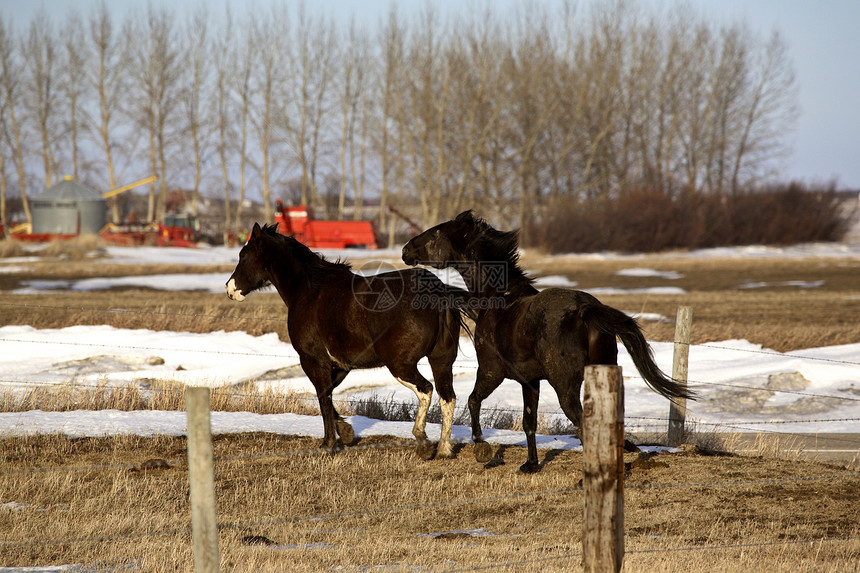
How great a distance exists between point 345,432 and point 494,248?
2.38 meters

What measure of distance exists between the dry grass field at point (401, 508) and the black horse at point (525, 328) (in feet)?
2.58

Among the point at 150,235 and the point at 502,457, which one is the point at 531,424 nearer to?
the point at 502,457

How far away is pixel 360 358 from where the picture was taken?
768 centimetres

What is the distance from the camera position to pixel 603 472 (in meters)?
3.92

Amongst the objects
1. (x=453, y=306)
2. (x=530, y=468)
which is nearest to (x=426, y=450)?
(x=530, y=468)

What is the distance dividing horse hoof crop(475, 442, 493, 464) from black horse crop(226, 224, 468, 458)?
1.35 ft

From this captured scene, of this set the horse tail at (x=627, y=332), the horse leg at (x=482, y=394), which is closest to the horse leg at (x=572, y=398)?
the horse tail at (x=627, y=332)

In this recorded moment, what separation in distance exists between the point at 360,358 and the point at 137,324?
30.1 ft

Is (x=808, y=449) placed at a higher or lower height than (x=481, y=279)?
lower

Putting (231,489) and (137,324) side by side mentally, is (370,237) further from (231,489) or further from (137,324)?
(231,489)

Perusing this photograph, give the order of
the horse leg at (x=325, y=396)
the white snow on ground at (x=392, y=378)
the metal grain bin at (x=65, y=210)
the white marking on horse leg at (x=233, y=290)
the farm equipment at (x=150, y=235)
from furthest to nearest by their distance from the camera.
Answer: the metal grain bin at (x=65, y=210) → the farm equipment at (x=150, y=235) → the white snow on ground at (x=392, y=378) → the white marking on horse leg at (x=233, y=290) → the horse leg at (x=325, y=396)

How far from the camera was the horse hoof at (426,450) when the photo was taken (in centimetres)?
743

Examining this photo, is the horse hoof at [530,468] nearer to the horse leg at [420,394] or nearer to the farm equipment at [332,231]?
the horse leg at [420,394]

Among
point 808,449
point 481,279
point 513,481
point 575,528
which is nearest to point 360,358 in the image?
point 481,279
